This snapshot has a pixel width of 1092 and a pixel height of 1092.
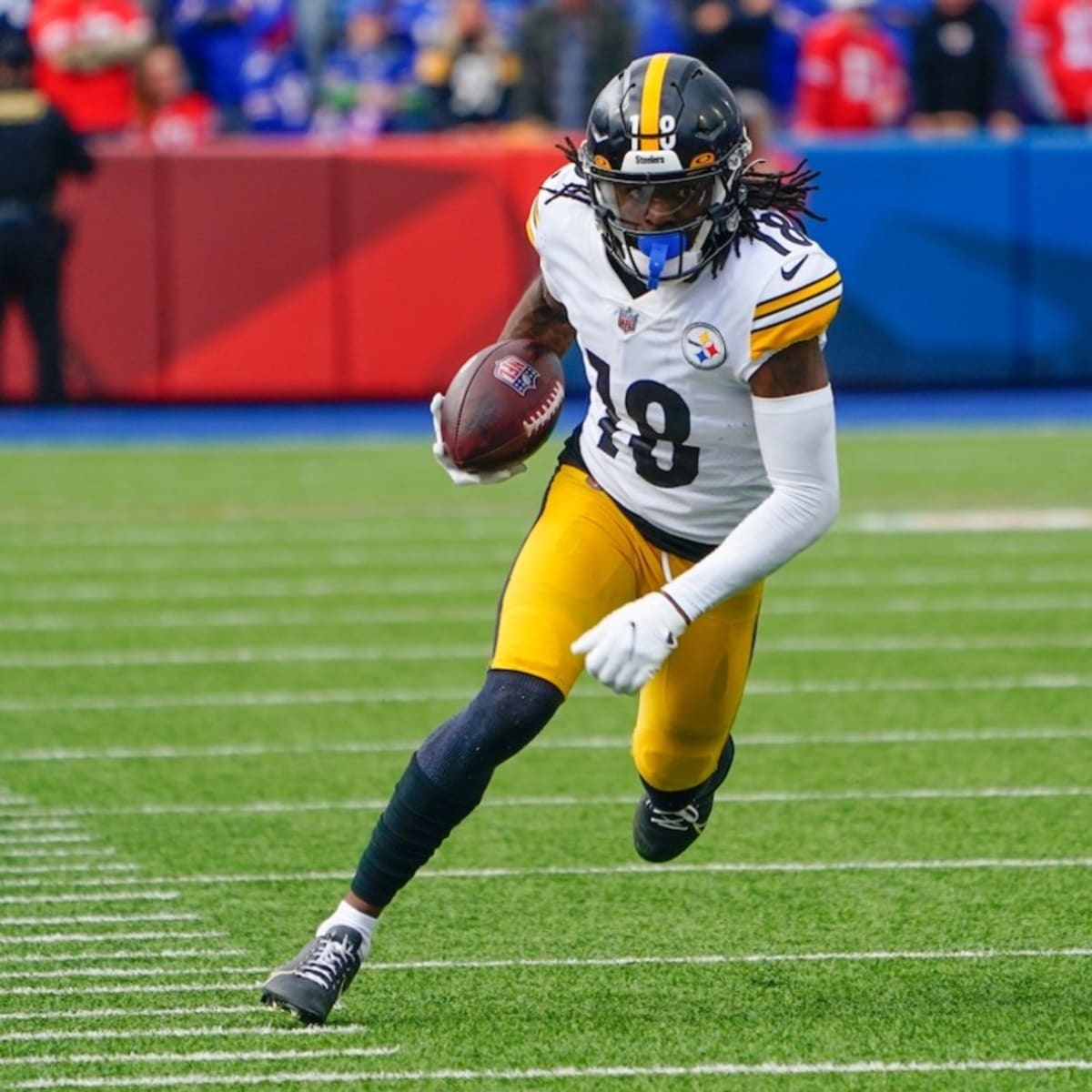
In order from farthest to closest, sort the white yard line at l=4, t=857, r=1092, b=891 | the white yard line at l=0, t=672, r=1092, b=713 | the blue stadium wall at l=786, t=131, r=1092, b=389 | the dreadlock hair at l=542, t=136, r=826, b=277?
1. the blue stadium wall at l=786, t=131, r=1092, b=389
2. the white yard line at l=0, t=672, r=1092, b=713
3. the white yard line at l=4, t=857, r=1092, b=891
4. the dreadlock hair at l=542, t=136, r=826, b=277

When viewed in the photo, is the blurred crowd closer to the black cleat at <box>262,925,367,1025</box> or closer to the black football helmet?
the black football helmet

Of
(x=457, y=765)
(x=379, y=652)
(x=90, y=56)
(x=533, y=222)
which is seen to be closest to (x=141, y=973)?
A: (x=457, y=765)

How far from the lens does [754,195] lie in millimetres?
4102

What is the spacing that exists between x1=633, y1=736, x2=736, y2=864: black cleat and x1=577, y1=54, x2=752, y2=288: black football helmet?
3.45 ft

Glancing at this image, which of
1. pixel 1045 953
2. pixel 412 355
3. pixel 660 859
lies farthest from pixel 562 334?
pixel 412 355

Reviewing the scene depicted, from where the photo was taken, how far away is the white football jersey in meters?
3.90

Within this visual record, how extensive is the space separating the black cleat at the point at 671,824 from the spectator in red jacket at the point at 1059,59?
1069 centimetres

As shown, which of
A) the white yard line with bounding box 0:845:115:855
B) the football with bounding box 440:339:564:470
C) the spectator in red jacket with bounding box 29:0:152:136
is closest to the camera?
the football with bounding box 440:339:564:470

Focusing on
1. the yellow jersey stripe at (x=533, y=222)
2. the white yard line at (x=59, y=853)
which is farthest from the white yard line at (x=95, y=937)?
the yellow jersey stripe at (x=533, y=222)

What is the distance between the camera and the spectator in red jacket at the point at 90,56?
534 inches

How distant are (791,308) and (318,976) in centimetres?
127

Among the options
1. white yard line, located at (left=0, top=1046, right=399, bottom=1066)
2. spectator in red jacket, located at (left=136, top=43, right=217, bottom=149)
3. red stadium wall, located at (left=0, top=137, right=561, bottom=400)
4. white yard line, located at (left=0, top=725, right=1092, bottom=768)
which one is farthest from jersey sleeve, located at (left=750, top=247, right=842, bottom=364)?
spectator in red jacket, located at (left=136, top=43, right=217, bottom=149)

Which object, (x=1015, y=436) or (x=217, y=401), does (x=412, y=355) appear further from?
(x=1015, y=436)

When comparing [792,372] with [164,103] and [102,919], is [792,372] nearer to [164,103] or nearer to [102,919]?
[102,919]
